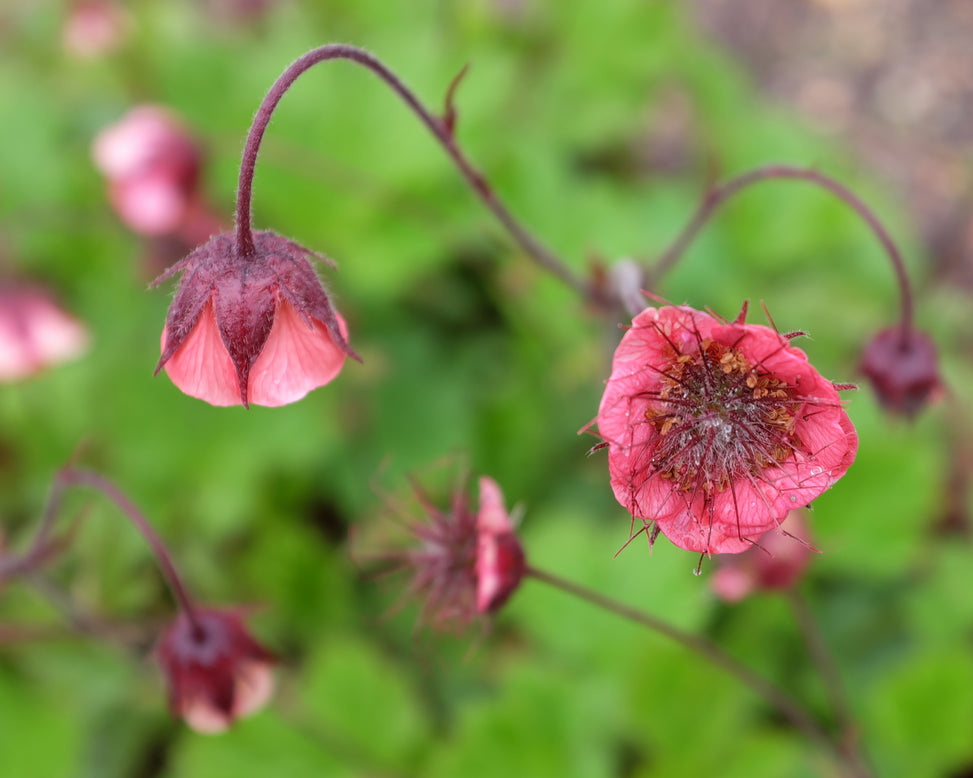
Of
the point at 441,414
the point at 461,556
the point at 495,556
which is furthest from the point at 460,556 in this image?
the point at 441,414

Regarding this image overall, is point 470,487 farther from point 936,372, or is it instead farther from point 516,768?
point 936,372

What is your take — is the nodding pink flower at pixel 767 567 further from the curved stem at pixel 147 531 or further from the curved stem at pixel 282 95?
the curved stem at pixel 147 531

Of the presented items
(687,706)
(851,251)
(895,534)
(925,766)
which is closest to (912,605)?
(895,534)

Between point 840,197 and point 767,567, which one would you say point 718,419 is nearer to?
point 840,197

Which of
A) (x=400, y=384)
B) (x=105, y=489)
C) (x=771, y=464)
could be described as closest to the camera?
(x=771, y=464)

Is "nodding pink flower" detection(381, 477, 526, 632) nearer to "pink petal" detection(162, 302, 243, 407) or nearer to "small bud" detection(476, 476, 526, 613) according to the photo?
"small bud" detection(476, 476, 526, 613)

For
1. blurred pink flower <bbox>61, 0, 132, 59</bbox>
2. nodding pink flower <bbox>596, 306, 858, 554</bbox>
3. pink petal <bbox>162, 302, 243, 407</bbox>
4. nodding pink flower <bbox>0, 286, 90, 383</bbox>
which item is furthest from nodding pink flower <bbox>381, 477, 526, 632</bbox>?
blurred pink flower <bbox>61, 0, 132, 59</bbox>
